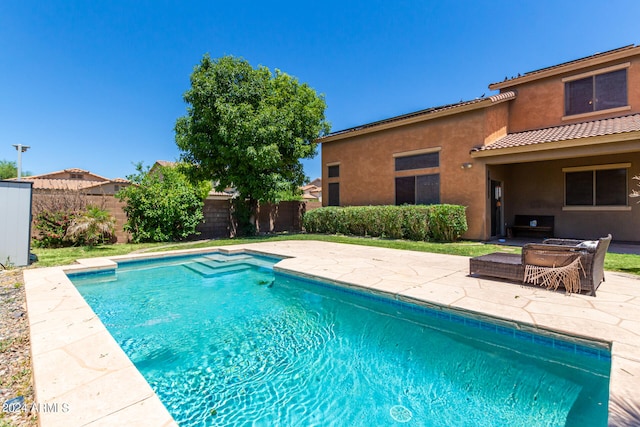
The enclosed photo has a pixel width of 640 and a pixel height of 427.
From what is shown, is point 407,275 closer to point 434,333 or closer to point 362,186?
point 434,333

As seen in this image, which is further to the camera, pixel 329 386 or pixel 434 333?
pixel 434 333

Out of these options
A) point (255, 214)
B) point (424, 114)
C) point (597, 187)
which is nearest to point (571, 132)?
point (597, 187)

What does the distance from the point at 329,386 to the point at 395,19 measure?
15518mm

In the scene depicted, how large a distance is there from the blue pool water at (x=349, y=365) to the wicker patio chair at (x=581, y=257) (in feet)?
6.50

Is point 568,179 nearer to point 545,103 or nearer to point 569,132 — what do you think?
point 569,132

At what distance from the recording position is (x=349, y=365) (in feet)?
11.4

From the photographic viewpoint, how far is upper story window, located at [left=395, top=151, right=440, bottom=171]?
40.1ft

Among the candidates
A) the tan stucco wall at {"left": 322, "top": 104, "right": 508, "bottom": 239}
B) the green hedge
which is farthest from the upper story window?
the green hedge

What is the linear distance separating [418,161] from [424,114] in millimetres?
1966

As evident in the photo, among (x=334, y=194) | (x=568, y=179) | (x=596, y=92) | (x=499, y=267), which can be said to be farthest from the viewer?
(x=334, y=194)

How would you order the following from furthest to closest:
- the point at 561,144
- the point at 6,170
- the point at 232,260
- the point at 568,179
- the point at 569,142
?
the point at 6,170
the point at 568,179
the point at 232,260
the point at 561,144
the point at 569,142

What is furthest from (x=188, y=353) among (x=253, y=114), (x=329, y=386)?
(x=253, y=114)

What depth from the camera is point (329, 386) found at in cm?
309

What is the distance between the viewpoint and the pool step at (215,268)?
7.84 metres
